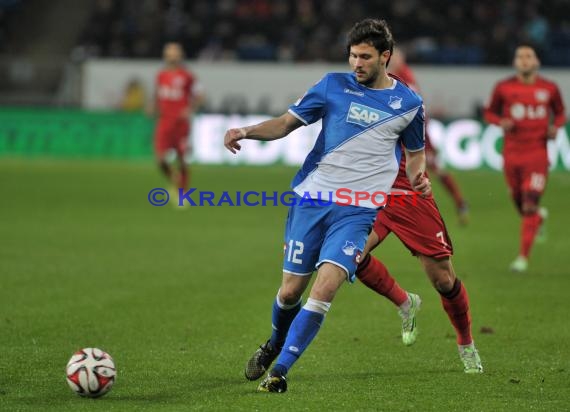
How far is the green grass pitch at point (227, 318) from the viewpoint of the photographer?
684cm

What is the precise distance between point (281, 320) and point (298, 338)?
21.4 inches

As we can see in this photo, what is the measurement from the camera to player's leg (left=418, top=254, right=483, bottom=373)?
7.66 m

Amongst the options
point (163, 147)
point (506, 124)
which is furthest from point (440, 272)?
point (163, 147)

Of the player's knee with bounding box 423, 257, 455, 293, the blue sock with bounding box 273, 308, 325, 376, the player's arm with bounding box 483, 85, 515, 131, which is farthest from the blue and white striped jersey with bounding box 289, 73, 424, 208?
the player's arm with bounding box 483, 85, 515, 131

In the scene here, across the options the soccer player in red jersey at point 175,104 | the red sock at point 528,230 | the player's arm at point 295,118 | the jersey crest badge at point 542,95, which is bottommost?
the soccer player in red jersey at point 175,104

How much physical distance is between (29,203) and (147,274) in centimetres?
781

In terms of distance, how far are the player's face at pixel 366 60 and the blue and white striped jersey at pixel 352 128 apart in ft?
0.40

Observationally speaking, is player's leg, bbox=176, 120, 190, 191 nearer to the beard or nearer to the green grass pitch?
the green grass pitch

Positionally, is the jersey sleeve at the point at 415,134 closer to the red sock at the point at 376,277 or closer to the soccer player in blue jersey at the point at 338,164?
the soccer player in blue jersey at the point at 338,164

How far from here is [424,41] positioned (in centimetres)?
3069

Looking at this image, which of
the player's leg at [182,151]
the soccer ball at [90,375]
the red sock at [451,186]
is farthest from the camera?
the player's leg at [182,151]

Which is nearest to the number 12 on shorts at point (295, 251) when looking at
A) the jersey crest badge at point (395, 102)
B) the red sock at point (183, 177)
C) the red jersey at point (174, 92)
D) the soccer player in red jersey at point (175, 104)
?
the jersey crest badge at point (395, 102)

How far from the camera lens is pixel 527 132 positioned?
13.3 m

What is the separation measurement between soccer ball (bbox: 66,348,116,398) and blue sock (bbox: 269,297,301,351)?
1.18 metres
